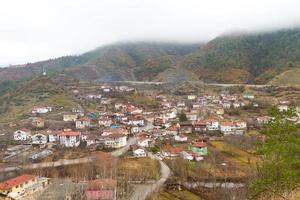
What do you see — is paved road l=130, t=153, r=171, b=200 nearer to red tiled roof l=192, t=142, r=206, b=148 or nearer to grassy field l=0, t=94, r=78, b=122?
red tiled roof l=192, t=142, r=206, b=148

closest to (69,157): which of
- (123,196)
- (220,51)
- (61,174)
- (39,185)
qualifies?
(61,174)

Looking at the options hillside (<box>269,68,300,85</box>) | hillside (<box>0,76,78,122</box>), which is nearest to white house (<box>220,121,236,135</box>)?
hillside (<box>0,76,78,122</box>)

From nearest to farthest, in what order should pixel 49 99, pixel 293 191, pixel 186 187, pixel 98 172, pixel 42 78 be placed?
pixel 293 191, pixel 186 187, pixel 98 172, pixel 49 99, pixel 42 78

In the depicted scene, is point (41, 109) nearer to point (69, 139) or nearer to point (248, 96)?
point (69, 139)

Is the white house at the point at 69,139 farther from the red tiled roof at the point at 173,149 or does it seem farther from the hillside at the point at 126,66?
the hillside at the point at 126,66

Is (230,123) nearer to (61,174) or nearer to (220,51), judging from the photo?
(61,174)

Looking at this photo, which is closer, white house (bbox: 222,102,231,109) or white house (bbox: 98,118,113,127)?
white house (bbox: 98,118,113,127)

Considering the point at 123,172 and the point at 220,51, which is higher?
the point at 220,51
